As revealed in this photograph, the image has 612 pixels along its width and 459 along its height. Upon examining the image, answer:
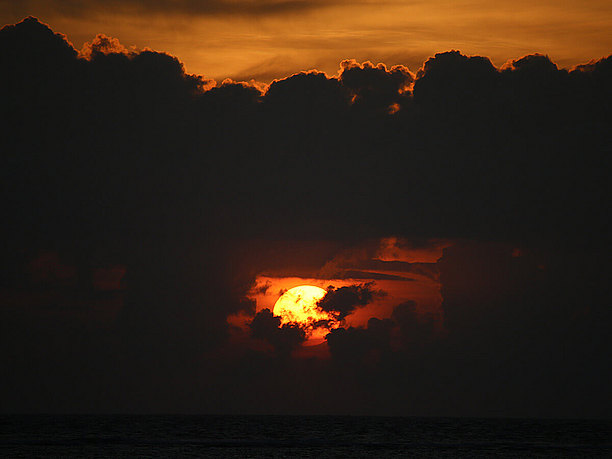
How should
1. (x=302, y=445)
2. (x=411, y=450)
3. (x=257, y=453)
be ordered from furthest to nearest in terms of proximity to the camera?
(x=302, y=445)
(x=411, y=450)
(x=257, y=453)

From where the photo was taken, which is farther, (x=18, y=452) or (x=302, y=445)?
(x=302, y=445)

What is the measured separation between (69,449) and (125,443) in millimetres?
21821

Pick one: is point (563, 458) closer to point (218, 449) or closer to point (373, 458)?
point (373, 458)

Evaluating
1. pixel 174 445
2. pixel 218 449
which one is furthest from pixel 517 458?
pixel 174 445

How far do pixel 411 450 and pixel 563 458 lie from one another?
26.5m

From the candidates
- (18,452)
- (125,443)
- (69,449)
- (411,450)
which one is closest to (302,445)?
(411,450)

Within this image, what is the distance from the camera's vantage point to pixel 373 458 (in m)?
113

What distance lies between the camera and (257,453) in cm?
12050

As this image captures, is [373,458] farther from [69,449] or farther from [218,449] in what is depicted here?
[69,449]

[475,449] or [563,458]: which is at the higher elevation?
[563,458]

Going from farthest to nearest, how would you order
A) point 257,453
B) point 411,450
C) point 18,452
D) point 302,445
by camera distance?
1. point 302,445
2. point 411,450
3. point 257,453
4. point 18,452

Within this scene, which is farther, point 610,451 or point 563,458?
point 610,451

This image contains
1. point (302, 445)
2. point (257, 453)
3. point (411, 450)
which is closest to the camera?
point (257, 453)

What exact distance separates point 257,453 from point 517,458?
39090 millimetres
